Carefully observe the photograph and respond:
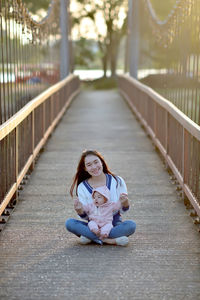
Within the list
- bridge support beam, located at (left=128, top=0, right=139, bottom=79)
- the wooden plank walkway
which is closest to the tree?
bridge support beam, located at (left=128, top=0, right=139, bottom=79)

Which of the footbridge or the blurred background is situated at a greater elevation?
the blurred background

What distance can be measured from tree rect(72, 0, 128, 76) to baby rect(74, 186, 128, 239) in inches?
1420

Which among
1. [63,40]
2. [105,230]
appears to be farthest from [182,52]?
[63,40]

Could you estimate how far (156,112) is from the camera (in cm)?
912

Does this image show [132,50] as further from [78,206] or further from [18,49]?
[78,206]

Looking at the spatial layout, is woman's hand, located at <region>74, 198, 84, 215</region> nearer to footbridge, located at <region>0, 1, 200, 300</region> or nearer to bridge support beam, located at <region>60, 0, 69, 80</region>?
footbridge, located at <region>0, 1, 200, 300</region>

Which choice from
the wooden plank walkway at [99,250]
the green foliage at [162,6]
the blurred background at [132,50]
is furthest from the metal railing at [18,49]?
the green foliage at [162,6]

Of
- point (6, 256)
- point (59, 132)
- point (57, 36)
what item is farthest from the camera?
point (57, 36)

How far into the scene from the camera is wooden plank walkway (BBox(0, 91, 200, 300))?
3.92m

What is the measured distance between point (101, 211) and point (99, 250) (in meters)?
0.28

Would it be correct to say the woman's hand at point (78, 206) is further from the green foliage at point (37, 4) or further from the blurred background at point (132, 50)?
the green foliage at point (37, 4)

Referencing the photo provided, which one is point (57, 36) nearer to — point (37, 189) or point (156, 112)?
point (156, 112)

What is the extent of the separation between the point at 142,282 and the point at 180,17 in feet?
13.3

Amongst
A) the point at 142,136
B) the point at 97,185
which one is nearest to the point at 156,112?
the point at 142,136
